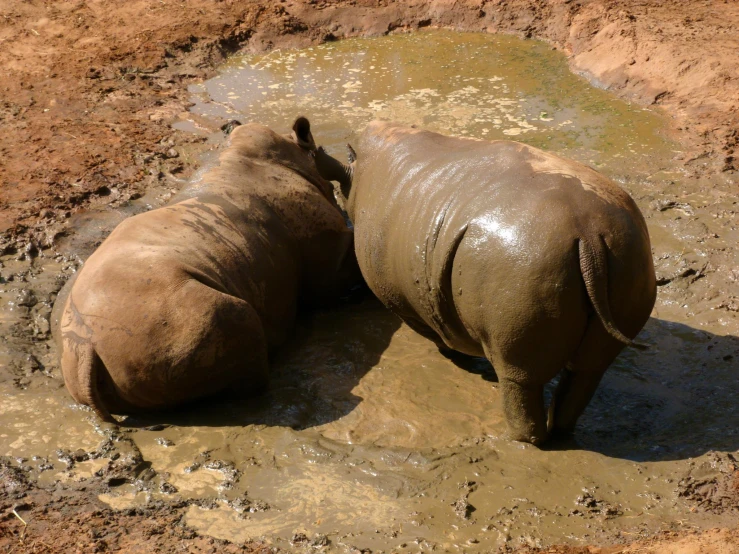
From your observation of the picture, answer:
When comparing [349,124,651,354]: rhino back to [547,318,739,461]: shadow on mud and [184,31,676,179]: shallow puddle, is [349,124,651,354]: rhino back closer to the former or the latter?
[547,318,739,461]: shadow on mud

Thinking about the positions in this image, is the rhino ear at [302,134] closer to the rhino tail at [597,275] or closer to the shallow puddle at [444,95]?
the shallow puddle at [444,95]

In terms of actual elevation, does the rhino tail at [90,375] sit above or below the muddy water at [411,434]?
above

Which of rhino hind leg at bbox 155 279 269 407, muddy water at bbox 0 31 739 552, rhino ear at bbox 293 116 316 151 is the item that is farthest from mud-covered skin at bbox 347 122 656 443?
rhino ear at bbox 293 116 316 151

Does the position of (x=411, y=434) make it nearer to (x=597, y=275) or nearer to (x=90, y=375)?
(x=597, y=275)

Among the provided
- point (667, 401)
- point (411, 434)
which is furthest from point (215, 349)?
point (667, 401)

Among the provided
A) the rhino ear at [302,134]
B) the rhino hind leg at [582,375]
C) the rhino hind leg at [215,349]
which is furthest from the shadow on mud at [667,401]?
the rhino ear at [302,134]

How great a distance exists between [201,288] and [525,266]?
209 centimetres

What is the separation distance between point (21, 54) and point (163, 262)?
24.6 feet

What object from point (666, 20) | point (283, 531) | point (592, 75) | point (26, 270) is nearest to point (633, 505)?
point (283, 531)

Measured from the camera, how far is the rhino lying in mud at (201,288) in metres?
5.17

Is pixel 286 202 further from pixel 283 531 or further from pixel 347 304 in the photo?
pixel 283 531

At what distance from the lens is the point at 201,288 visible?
17.5 feet

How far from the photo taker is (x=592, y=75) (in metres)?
10.2

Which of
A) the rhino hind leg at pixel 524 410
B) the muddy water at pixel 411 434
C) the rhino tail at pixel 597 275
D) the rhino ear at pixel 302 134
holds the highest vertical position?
the rhino tail at pixel 597 275
